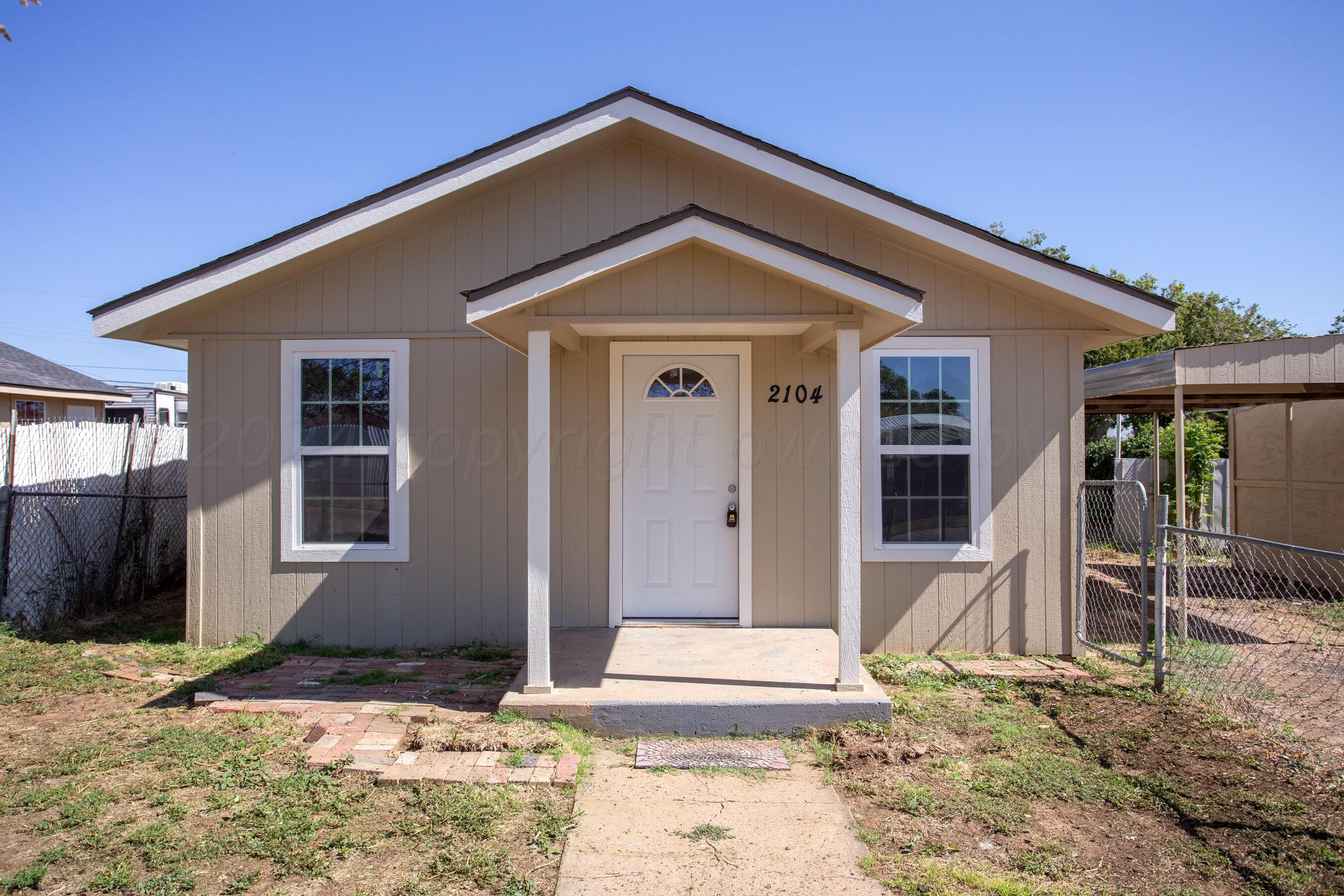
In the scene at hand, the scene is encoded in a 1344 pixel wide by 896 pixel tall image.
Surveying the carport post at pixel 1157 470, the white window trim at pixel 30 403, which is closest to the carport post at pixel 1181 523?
the carport post at pixel 1157 470

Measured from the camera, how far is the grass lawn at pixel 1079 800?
124 inches

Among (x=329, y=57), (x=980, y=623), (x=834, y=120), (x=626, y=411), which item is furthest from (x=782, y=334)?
(x=329, y=57)

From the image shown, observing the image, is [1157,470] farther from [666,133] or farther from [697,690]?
[697,690]

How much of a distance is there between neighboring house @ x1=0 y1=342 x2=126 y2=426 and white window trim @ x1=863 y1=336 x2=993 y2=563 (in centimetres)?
1414

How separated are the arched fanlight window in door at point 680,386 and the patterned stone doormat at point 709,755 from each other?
293 cm

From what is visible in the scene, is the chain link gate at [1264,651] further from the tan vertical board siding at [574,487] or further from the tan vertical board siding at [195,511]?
the tan vertical board siding at [195,511]

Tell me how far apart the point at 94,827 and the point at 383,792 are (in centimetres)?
122

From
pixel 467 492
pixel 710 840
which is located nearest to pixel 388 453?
pixel 467 492

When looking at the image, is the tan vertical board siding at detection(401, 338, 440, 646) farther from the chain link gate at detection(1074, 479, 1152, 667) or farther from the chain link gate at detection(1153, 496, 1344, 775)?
the chain link gate at detection(1153, 496, 1344, 775)

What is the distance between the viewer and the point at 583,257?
4.57 meters

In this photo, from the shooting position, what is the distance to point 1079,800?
12.6 feet

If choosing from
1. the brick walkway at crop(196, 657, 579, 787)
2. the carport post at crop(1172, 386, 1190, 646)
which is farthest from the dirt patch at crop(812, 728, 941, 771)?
the carport post at crop(1172, 386, 1190, 646)

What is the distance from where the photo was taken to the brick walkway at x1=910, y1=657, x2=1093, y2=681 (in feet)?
19.0

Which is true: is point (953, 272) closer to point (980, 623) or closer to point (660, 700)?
point (980, 623)
